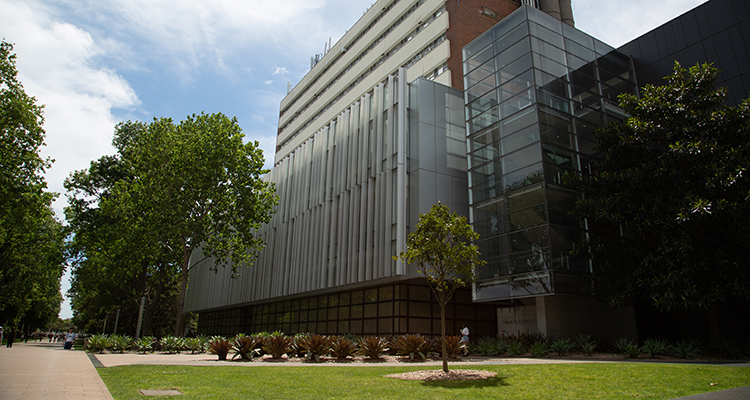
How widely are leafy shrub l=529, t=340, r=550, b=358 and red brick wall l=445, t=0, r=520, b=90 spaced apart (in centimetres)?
1917

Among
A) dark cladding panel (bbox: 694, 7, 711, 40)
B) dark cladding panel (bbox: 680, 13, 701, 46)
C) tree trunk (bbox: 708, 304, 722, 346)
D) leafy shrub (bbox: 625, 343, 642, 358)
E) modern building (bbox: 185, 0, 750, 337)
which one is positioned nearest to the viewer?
leafy shrub (bbox: 625, 343, 642, 358)

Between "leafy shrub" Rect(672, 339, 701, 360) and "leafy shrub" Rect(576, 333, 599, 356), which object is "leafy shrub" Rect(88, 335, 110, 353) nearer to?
"leafy shrub" Rect(576, 333, 599, 356)

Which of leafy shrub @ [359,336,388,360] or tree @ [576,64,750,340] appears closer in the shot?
tree @ [576,64,750,340]

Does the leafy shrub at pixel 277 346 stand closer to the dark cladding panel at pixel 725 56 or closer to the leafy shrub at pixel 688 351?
the leafy shrub at pixel 688 351

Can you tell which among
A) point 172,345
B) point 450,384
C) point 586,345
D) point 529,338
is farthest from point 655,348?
point 172,345

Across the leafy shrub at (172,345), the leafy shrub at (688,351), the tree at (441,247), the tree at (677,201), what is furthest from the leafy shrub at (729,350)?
the leafy shrub at (172,345)

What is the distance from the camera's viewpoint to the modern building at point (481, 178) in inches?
818

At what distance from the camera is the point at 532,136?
21.4 meters

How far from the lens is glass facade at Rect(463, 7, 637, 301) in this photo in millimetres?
20047

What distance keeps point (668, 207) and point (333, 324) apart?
67.2 ft

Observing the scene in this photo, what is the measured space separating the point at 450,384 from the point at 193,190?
80.3ft

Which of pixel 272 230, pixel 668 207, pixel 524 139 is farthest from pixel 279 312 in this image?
pixel 668 207

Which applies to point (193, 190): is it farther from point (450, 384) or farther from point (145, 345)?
point (450, 384)

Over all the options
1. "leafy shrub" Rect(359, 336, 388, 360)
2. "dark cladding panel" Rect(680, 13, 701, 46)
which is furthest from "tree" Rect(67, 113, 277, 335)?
"dark cladding panel" Rect(680, 13, 701, 46)
